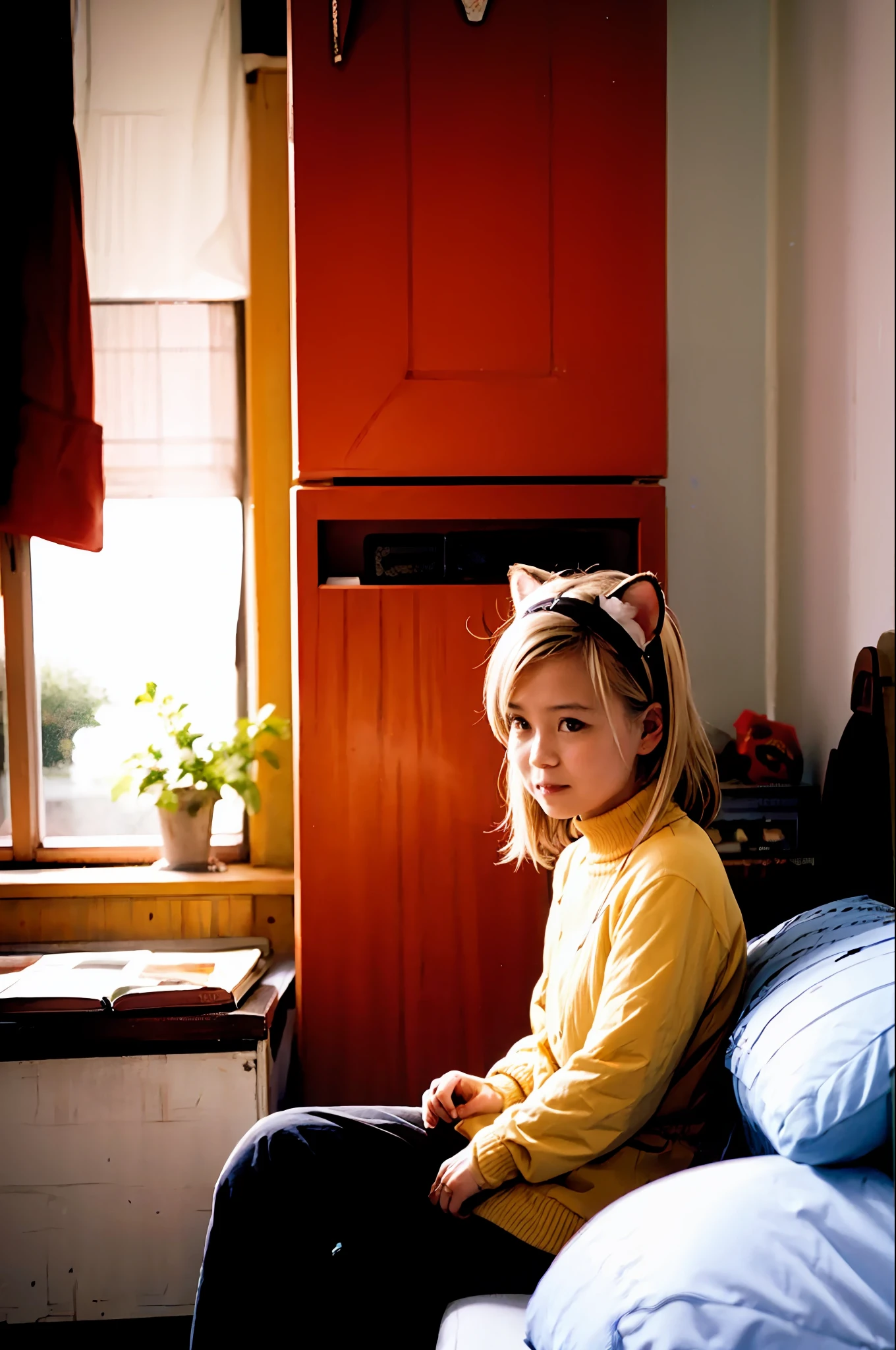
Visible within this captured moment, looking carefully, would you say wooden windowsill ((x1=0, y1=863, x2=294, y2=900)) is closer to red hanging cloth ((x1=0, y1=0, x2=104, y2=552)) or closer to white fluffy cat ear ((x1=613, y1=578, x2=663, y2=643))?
red hanging cloth ((x1=0, y1=0, x2=104, y2=552))

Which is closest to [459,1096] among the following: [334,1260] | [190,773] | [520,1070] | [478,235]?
[520,1070]

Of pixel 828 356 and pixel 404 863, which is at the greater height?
pixel 828 356

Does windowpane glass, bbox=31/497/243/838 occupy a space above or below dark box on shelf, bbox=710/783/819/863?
above

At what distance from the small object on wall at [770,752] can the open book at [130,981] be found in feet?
3.10

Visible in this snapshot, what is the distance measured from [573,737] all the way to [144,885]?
3.83ft

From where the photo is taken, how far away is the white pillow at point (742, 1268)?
0.80m

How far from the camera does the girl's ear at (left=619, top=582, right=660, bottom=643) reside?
1.17m

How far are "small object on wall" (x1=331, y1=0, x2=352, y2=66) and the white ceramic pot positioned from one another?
4.25ft

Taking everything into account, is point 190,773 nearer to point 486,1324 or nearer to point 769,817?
point 769,817

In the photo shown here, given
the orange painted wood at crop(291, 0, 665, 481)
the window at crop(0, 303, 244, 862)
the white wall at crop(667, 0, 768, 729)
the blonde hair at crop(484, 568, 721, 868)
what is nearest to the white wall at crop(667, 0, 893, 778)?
the white wall at crop(667, 0, 768, 729)

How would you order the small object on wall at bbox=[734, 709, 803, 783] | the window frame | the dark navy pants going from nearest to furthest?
the dark navy pants
the small object on wall at bbox=[734, 709, 803, 783]
the window frame

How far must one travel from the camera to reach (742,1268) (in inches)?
32.5

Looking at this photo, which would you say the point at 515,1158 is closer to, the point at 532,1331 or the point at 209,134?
the point at 532,1331

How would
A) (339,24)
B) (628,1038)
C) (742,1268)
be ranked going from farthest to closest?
(339,24)
(628,1038)
(742,1268)
